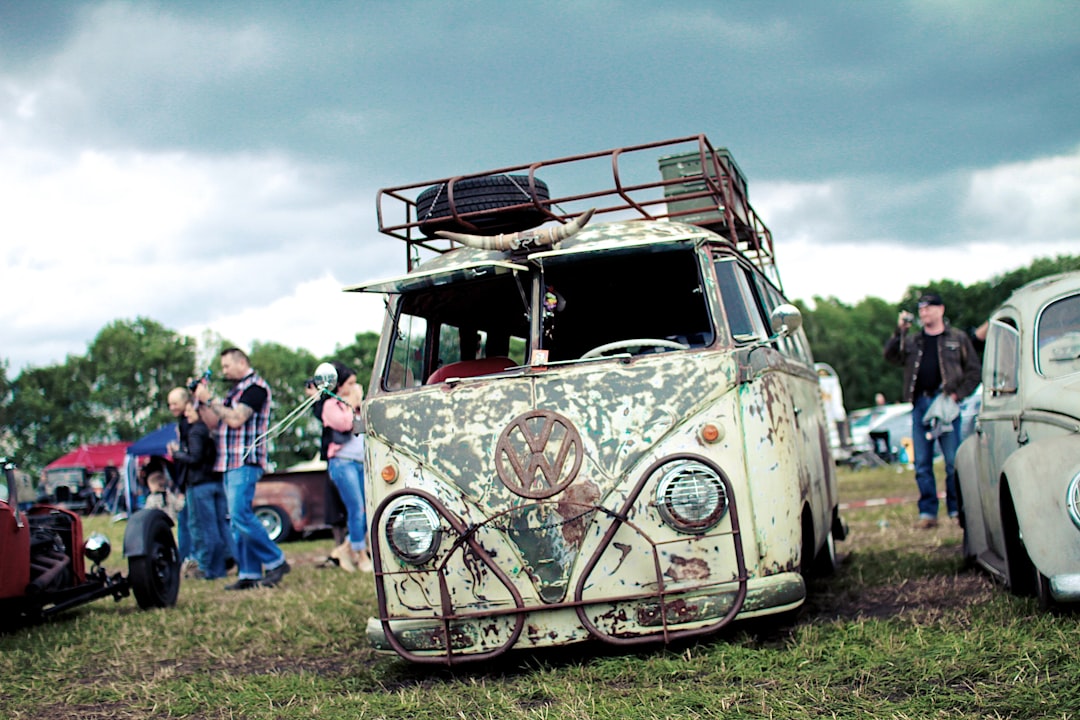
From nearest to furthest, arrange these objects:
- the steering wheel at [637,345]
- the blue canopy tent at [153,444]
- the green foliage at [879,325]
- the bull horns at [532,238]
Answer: the steering wheel at [637,345]
the bull horns at [532,238]
the blue canopy tent at [153,444]
the green foliage at [879,325]

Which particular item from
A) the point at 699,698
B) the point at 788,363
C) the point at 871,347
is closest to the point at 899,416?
the point at 788,363

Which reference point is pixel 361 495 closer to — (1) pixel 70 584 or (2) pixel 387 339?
(1) pixel 70 584

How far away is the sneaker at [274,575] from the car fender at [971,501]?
5.47 meters

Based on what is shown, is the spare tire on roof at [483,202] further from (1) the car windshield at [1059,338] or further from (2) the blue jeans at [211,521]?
(2) the blue jeans at [211,521]

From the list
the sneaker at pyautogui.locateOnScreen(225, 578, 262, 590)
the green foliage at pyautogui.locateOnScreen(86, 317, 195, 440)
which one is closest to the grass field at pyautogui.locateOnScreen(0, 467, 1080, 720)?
the sneaker at pyautogui.locateOnScreen(225, 578, 262, 590)

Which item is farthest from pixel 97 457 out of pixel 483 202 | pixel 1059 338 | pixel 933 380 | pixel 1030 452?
pixel 1030 452

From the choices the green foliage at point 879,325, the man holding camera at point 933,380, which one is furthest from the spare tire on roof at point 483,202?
the green foliage at point 879,325

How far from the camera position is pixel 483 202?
580 centimetres

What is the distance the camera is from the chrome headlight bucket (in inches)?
161

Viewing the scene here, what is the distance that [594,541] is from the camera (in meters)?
4.41

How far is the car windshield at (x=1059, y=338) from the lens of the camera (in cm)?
499

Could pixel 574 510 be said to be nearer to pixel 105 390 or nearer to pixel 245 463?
pixel 245 463

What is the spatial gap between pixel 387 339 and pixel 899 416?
84.9 ft

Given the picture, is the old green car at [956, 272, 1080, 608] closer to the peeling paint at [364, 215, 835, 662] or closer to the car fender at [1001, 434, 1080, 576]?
the car fender at [1001, 434, 1080, 576]
